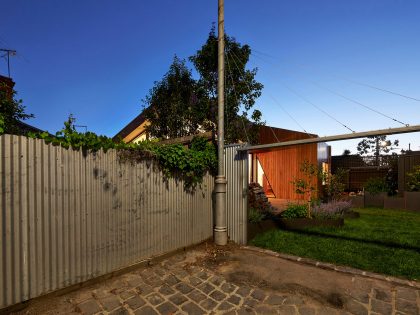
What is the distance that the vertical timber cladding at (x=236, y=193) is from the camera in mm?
6309

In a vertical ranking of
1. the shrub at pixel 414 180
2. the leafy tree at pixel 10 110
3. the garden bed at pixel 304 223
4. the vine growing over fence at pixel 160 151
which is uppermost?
the leafy tree at pixel 10 110

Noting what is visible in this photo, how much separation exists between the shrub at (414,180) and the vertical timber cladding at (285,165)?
415 centimetres

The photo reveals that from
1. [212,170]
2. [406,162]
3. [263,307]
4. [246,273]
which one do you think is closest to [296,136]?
[406,162]

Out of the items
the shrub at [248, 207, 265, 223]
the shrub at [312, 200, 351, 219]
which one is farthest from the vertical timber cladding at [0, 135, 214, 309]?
the shrub at [312, 200, 351, 219]

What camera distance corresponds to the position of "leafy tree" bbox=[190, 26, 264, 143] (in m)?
9.42

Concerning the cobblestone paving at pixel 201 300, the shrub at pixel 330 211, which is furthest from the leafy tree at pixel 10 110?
the shrub at pixel 330 211

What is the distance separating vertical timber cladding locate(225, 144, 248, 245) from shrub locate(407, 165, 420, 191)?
31.9 feet

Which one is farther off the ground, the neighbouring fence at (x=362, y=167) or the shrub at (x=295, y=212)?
the neighbouring fence at (x=362, y=167)

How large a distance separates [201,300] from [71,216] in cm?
245

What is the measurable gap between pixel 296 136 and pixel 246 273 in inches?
410

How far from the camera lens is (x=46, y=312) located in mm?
3414

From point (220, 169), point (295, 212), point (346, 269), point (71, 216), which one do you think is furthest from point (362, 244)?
point (71, 216)

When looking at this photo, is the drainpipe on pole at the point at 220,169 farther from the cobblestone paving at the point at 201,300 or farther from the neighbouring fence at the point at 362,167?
the neighbouring fence at the point at 362,167

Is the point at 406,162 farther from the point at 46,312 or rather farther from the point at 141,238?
the point at 46,312
